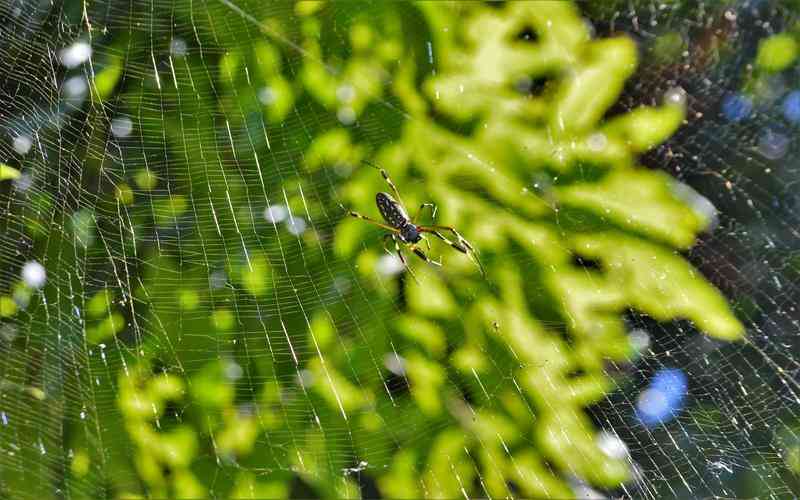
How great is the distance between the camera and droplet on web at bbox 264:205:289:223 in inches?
97.8

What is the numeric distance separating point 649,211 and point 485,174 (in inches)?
22.4

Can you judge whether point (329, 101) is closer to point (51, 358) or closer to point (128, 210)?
point (128, 210)

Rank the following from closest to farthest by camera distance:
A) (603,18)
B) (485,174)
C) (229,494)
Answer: (229,494) < (485,174) < (603,18)

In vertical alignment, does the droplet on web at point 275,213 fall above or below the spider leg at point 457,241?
above

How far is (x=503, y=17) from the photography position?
258 cm

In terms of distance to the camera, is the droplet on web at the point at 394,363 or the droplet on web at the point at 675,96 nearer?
the droplet on web at the point at 394,363

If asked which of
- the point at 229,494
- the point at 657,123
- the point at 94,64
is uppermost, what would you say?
the point at 94,64

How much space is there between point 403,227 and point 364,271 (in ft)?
0.87

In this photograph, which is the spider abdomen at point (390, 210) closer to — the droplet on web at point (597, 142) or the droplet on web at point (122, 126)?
the droplet on web at point (597, 142)

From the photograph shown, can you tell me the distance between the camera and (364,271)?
2445 millimetres

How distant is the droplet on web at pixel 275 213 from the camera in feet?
8.15

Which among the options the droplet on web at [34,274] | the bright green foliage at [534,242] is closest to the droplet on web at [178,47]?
the bright green foliage at [534,242]

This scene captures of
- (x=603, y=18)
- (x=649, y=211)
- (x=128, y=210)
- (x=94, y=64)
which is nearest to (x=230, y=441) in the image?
(x=128, y=210)

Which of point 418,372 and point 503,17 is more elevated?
point 503,17
